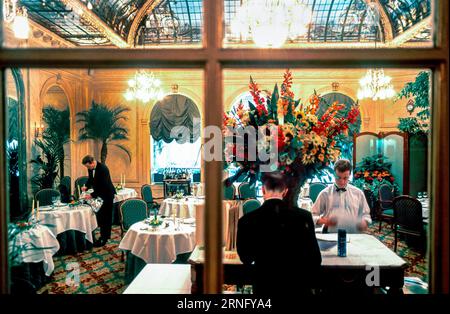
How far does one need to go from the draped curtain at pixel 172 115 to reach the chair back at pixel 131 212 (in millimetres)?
5131

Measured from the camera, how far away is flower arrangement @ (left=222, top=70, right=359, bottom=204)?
2459mm

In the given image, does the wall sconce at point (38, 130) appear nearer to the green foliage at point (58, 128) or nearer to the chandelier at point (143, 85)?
the green foliage at point (58, 128)

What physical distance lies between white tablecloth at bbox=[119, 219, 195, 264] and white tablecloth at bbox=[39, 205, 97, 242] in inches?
65.9

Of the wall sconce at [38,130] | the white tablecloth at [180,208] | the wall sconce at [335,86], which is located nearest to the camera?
the white tablecloth at [180,208]

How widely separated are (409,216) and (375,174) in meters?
2.66

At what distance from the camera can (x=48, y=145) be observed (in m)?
8.12

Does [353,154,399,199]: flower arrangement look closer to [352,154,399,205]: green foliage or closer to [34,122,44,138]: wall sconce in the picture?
[352,154,399,205]: green foliage

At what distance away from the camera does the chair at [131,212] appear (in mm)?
5418

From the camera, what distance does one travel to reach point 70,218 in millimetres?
5793

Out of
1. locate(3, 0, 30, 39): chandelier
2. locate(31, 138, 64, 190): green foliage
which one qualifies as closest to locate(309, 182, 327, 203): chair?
locate(31, 138, 64, 190): green foliage

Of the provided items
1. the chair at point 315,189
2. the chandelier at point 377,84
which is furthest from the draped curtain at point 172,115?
the chandelier at point 377,84

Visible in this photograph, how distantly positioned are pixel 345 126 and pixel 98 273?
162 inches

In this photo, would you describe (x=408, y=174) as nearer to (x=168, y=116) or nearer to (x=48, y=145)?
(x=168, y=116)
